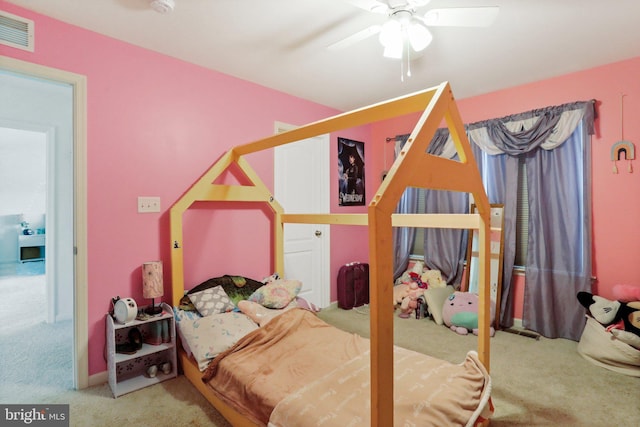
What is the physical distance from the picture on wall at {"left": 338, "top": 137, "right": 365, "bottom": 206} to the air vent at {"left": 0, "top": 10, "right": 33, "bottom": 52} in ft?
9.58

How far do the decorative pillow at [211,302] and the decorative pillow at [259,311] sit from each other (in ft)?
0.35

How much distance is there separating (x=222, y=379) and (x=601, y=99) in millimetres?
3720

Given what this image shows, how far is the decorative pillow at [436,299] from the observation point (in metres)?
3.46

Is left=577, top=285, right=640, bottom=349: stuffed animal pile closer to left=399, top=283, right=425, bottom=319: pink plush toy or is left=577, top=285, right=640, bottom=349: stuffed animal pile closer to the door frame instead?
left=399, top=283, right=425, bottom=319: pink plush toy

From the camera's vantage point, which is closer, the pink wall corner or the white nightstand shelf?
the white nightstand shelf

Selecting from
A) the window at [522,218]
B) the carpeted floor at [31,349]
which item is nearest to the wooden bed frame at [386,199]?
the carpeted floor at [31,349]

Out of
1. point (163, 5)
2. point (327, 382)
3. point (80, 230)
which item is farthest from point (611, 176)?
point (80, 230)

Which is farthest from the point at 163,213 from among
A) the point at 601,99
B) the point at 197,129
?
the point at 601,99

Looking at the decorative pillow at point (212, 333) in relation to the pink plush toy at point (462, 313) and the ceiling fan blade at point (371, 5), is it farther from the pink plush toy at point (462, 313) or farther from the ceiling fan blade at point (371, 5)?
the ceiling fan blade at point (371, 5)

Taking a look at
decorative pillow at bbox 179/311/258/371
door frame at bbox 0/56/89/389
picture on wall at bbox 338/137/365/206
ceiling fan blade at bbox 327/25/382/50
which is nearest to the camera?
ceiling fan blade at bbox 327/25/382/50

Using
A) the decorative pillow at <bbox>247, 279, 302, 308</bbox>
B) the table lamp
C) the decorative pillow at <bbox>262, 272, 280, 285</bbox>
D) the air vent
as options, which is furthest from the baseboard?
the air vent

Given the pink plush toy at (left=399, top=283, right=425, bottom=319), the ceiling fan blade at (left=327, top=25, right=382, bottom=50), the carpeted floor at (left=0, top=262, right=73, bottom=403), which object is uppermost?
the ceiling fan blade at (left=327, top=25, right=382, bottom=50)

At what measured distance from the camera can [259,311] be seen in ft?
8.44

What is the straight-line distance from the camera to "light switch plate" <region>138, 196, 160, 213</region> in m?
2.53
